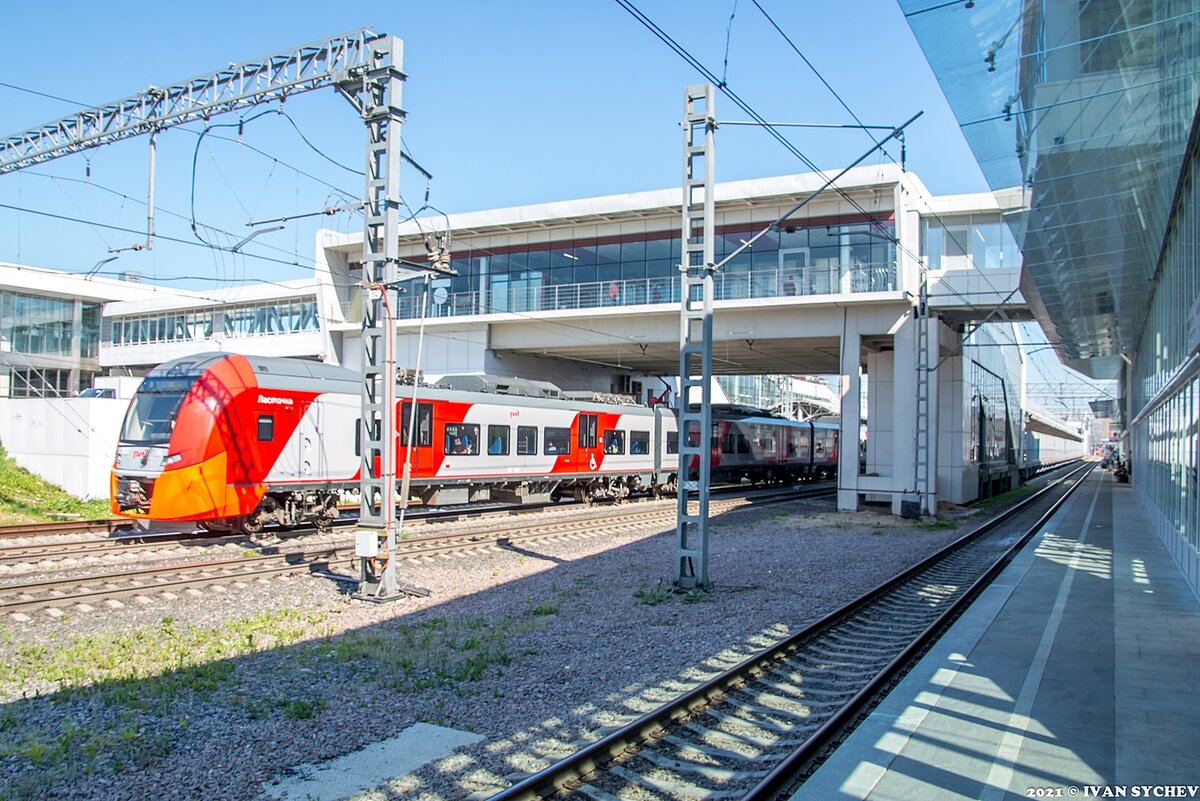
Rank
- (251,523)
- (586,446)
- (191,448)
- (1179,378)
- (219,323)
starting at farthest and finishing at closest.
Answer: (219,323) → (586,446) → (251,523) → (191,448) → (1179,378)

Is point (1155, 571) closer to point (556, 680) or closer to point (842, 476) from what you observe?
point (556, 680)

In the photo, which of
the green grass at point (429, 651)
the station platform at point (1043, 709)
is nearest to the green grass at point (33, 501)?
the green grass at point (429, 651)

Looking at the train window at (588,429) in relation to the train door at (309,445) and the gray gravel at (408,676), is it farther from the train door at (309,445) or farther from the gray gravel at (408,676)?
the gray gravel at (408,676)

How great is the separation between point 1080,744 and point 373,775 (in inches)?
178

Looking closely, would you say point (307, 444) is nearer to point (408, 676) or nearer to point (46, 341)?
point (408, 676)

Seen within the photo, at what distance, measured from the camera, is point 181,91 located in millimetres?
14789

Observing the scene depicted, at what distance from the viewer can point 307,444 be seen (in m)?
16.1

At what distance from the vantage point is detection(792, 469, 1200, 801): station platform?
496 centimetres

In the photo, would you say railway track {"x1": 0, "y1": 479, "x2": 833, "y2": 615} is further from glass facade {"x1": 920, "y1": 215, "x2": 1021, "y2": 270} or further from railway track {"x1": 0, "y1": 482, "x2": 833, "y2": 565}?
glass facade {"x1": 920, "y1": 215, "x2": 1021, "y2": 270}

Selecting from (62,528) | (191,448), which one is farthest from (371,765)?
(62,528)

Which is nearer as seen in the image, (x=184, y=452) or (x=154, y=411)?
(x=184, y=452)

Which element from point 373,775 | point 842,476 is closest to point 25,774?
point 373,775

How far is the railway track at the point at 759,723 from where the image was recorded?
505 cm

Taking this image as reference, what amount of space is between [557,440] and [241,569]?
12.1m
